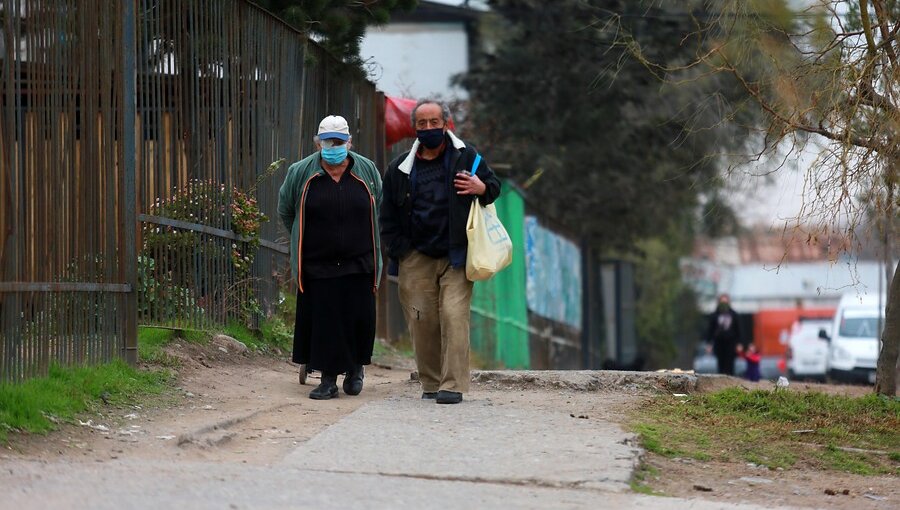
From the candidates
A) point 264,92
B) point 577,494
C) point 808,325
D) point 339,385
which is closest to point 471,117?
point 264,92

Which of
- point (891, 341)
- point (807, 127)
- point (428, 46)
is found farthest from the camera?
point (428, 46)

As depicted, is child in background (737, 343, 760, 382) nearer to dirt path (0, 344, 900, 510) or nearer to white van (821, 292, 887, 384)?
white van (821, 292, 887, 384)

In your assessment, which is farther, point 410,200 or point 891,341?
point 891,341

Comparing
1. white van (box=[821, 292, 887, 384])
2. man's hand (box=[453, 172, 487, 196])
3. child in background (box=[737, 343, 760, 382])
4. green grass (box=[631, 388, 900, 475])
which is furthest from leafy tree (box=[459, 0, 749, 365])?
man's hand (box=[453, 172, 487, 196])

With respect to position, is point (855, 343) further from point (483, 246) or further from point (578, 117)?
point (483, 246)

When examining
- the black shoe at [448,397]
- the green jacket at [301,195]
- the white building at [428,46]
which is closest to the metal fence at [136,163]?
the green jacket at [301,195]

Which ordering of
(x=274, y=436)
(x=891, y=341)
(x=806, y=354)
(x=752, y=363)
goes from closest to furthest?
(x=274, y=436), (x=891, y=341), (x=752, y=363), (x=806, y=354)

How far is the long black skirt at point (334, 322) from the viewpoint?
8.24 m

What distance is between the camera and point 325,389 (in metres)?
8.31

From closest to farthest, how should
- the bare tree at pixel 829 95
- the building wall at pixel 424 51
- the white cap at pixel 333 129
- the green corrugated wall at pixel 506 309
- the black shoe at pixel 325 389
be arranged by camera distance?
the white cap at pixel 333 129 → the black shoe at pixel 325 389 → the bare tree at pixel 829 95 → the green corrugated wall at pixel 506 309 → the building wall at pixel 424 51

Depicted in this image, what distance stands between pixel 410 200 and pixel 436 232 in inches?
9.6

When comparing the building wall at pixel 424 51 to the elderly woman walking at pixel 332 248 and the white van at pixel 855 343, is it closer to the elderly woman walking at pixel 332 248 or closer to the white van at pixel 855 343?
the white van at pixel 855 343

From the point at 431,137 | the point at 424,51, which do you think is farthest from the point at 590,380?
the point at 424,51

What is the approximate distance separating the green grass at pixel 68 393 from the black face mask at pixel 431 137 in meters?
2.07
